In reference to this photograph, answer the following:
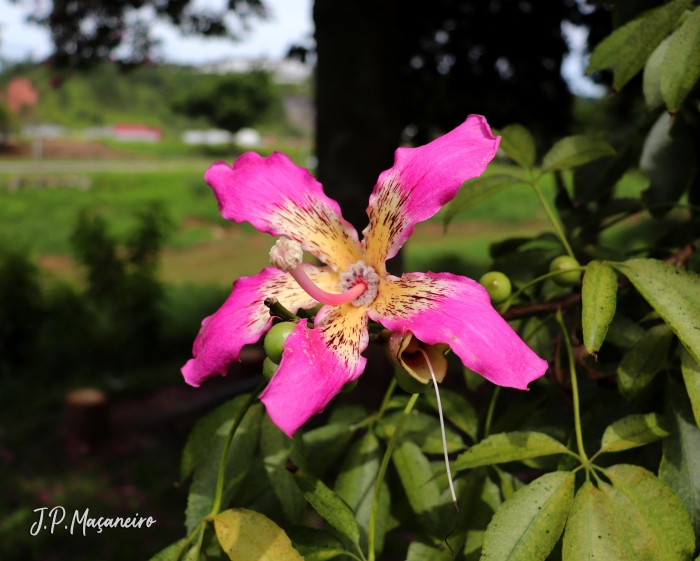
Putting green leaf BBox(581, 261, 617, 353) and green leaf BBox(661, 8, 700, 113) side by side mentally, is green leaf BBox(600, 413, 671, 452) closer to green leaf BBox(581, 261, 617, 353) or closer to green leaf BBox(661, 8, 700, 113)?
green leaf BBox(581, 261, 617, 353)

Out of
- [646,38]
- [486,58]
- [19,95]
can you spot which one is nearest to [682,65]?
[646,38]

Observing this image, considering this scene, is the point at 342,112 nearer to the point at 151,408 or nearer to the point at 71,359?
the point at 151,408

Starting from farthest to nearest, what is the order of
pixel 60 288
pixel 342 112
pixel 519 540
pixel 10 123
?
pixel 10 123, pixel 60 288, pixel 342 112, pixel 519 540

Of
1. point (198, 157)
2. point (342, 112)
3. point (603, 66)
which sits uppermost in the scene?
point (603, 66)

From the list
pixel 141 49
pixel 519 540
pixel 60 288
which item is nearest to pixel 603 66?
pixel 519 540

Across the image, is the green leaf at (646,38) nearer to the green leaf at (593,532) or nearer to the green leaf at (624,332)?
the green leaf at (624,332)

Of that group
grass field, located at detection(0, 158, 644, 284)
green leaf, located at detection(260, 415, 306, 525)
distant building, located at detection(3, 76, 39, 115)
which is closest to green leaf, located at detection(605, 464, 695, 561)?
green leaf, located at detection(260, 415, 306, 525)

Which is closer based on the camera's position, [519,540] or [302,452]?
[519,540]
